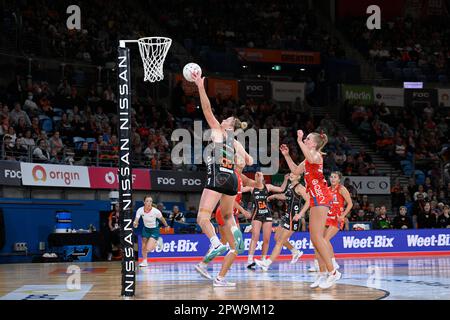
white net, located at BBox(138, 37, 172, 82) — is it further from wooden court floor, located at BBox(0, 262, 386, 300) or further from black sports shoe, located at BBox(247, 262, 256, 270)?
black sports shoe, located at BBox(247, 262, 256, 270)

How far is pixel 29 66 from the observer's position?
31.2 metres

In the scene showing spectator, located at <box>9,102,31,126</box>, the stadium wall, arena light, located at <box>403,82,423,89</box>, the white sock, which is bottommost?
the stadium wall

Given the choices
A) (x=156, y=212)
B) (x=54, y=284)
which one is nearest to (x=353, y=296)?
(x=54, y=284)

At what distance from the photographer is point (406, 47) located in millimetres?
45031

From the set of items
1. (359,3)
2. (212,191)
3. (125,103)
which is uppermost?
(359,3)

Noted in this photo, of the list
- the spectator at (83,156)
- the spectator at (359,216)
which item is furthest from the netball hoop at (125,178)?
the spectator at (359,216)

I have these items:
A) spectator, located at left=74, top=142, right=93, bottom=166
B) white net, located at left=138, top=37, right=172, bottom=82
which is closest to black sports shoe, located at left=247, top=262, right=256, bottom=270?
white net, located at left=138, top=37, right=172, bottom=82

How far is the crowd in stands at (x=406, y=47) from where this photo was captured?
43875 mm

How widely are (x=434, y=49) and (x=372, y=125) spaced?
983 centimetres

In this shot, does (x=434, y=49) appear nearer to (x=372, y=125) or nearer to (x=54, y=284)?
(x=372, y=125)

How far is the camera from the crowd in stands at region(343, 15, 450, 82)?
4388 cm

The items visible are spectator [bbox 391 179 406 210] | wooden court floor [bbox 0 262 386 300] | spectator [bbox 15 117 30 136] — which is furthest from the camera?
spectator [bbox 391 179 406 210]

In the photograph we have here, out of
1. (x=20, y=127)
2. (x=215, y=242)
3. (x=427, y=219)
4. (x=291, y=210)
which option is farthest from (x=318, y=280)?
(x=427, y=219)

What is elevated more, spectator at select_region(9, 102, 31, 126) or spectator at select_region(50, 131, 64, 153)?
spectator at select_region(9, 102, 31, 126)
